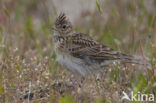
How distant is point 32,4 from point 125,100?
7.30 m

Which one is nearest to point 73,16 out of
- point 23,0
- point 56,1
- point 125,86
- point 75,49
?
point 56,1

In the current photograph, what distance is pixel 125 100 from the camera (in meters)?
4.88

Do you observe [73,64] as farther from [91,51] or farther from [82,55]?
[91,51]

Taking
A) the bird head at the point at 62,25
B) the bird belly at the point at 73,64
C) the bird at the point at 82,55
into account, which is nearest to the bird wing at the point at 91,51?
the bird at the point at 82,55

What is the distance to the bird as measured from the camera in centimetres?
575

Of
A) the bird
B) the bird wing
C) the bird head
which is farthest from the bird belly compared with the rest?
the bird head

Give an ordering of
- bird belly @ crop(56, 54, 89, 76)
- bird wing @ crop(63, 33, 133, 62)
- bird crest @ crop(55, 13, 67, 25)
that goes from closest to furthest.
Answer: bird belly @ crop(56, 54, 89, 76), bird wing @ crop(63, 33, 133, 62), bird crest @ crop(55, 13, 67, 25)

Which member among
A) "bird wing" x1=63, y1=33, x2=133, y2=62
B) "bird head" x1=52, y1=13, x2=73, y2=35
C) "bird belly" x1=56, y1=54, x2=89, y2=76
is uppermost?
"bird head" x1=52, y1=13, x2=73, y2=35

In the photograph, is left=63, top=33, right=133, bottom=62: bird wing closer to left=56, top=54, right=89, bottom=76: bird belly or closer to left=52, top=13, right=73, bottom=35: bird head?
left=56, top=54, right=89, bottom=76: bird belly

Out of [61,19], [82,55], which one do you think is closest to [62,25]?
[61,19]

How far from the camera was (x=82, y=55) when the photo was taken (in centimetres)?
595

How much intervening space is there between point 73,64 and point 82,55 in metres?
0.28

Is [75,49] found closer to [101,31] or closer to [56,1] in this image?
[101,31]

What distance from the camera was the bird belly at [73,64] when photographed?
18.6 ft
